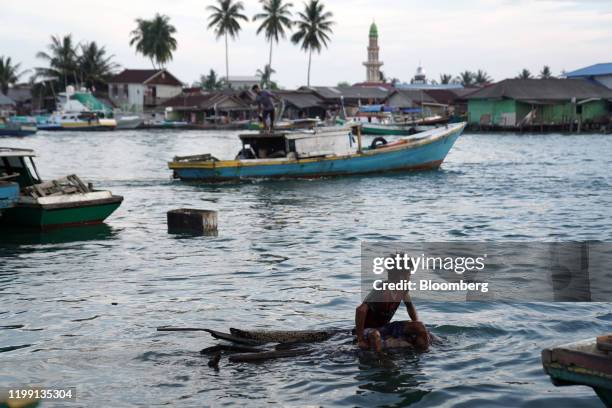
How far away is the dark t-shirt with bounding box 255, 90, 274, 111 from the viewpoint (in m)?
27.0

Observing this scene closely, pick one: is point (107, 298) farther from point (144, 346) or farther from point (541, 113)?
point (541, 113)

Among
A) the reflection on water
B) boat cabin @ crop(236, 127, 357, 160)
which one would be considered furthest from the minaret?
the reflection on water

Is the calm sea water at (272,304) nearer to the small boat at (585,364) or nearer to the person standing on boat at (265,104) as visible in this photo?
the small boat at (585,364)

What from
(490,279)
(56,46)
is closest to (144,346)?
(490,279)

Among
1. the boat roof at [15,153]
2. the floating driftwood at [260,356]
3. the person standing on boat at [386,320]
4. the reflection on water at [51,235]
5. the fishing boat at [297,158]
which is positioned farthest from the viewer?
the fishing boat at [297,158]

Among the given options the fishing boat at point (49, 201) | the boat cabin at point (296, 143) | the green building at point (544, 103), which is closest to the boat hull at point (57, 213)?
the fishing boat at point (49, 201)

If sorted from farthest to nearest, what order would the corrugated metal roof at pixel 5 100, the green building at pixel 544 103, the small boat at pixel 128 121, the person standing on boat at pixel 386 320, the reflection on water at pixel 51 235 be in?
the corrugated metal roof at pixel 5 100 < the small boat at pixel 128 121 < the green building at pixel 544 103 < the reflection on water at pixel 51 235 < the person standing on boat at pixel 386 320

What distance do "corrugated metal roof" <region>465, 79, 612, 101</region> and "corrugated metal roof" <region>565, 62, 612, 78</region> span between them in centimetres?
349

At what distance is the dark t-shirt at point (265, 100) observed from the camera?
26984 millimetres

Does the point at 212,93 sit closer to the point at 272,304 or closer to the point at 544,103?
the point at 544,103

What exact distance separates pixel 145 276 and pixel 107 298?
158 centimetres

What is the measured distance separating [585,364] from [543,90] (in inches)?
2695

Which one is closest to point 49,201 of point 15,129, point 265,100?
point 265,100

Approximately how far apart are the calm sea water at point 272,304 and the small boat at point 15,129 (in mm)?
46796
